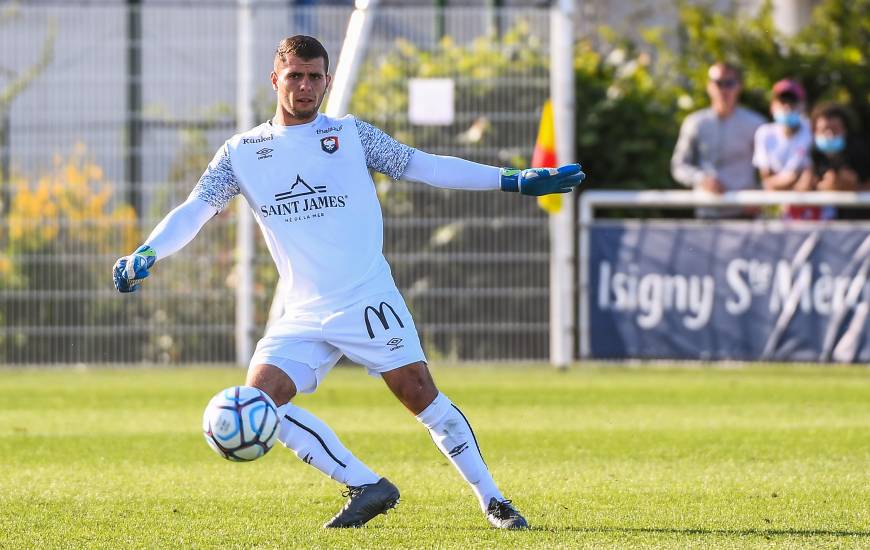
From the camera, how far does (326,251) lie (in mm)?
6977

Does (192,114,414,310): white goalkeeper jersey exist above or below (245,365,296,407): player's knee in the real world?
above

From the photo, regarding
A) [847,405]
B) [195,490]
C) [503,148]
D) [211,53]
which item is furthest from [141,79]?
[195,490]

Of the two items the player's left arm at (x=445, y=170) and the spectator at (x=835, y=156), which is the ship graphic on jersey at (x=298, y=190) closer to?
the player's left arm at (x=445, y=170)

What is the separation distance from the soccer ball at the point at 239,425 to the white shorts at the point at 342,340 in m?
0.43

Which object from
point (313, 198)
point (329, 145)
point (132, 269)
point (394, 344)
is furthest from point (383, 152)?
point (132, 269)

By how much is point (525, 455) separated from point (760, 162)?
630 centimetres

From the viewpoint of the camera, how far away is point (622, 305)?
15164 millimetres

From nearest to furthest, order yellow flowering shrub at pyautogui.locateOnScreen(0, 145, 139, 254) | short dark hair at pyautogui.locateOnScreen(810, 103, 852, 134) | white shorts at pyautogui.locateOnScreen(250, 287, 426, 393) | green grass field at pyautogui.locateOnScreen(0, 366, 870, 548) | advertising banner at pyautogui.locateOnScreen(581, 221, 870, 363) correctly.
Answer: green grass field at pyautogui.locateOnScreen(0, 366, 870, 548), white shorts at pyautogui.locateOnScreen(250, 287, 426, 393), advertising banner at pyautogui.locateOnScreen(581, 221, 870, 363), short dark hair at pyautogui.locateOnScreen(810, 103, 852, 134), yellow flowering shrub at pyautogui.locateOnScreen(0, 145, 139, 254)

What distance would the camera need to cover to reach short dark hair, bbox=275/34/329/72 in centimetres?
691

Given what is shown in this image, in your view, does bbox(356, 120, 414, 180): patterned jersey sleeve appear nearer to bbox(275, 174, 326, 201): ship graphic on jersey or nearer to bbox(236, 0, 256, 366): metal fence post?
bbox(275, 174, 326, 201): ship graphic on jersey

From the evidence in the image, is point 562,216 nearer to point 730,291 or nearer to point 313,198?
point 730,291

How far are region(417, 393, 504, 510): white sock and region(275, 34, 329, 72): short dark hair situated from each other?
57.6 inches

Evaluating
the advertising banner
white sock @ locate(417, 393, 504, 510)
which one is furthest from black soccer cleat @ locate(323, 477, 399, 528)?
the advertising banner

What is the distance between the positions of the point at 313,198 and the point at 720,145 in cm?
861
